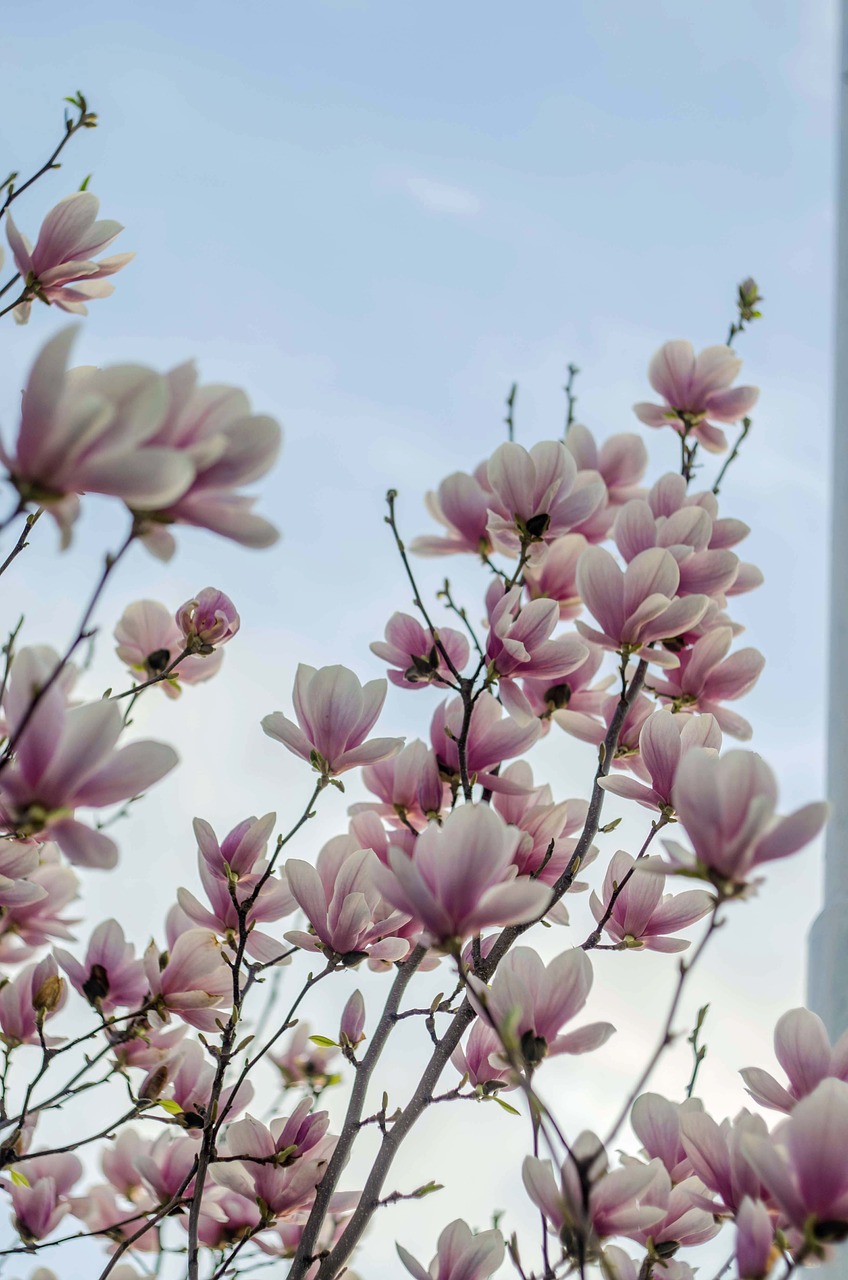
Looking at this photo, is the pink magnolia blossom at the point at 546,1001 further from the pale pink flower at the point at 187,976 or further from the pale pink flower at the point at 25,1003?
the pale pink flower at the point at 25,1003

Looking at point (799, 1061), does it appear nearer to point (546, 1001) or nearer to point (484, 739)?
point (546, 1001)

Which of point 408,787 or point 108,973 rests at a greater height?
point 408,787

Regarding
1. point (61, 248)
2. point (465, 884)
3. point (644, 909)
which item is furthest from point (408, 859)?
point (61, 248)

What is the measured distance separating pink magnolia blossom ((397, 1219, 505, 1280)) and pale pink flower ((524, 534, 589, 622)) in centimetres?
51

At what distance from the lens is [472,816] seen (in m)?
0.48

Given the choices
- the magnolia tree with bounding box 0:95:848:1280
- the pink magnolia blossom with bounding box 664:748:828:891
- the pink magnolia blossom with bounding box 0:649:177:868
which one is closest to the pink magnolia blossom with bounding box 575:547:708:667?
the magnolia tree with bounding box 0:95:848:1280

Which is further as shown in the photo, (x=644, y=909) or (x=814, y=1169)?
(x=644, y=909)

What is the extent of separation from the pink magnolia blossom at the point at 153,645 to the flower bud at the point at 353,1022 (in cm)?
36

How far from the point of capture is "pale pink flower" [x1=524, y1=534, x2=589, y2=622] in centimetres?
97

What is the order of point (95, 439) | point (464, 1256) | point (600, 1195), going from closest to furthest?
point (95, 439)
point (600, 1195)
point (464, 1256)

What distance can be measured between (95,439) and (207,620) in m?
0.45

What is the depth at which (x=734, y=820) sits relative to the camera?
46cm

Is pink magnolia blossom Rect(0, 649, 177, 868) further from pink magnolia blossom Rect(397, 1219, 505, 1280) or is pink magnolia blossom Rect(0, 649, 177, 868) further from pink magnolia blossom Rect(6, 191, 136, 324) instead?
pink magnolia blossom Rect(6, 191, 136, 324)

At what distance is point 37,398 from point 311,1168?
0.58m
